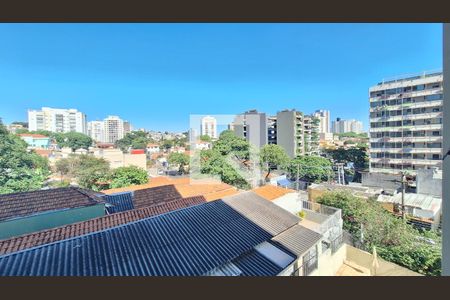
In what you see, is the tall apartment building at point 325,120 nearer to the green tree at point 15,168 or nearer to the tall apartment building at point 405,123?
the tall apartment building at point 405,123

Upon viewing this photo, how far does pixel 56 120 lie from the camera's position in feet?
76.6

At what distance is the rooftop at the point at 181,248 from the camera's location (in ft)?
5.92

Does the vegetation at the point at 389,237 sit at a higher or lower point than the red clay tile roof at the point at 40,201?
lower

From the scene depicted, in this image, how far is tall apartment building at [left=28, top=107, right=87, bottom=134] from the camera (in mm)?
21578

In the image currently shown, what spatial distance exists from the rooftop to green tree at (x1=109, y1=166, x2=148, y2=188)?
6.42 meters

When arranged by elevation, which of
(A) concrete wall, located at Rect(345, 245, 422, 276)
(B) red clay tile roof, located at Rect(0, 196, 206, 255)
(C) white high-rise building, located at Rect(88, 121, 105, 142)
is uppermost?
(C) white high-rise building, located at Rect(88, 121, 105, 142)

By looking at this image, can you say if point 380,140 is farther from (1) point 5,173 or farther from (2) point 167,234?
(1) point 5,173

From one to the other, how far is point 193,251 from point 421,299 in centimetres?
182

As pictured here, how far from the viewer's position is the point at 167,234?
95.7 inches

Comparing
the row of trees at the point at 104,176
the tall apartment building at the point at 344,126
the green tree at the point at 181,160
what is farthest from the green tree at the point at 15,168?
the tall apartment building at the point at 344,126

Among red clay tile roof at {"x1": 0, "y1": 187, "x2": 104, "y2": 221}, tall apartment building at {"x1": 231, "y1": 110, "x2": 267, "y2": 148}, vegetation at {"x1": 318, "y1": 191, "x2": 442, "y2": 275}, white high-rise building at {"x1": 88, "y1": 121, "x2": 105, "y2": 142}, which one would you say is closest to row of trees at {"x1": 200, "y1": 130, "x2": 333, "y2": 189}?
tall apartment building at {"x1": 231, "y1": 110, "x2": 267, "y2": 148}

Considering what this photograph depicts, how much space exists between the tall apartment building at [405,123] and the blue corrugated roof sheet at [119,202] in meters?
12.6

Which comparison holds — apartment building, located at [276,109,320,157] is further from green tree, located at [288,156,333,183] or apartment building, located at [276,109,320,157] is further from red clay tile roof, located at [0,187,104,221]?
red clay tile roof, located at [0,187,104,221]

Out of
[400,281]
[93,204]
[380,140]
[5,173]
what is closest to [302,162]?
[380,140]
